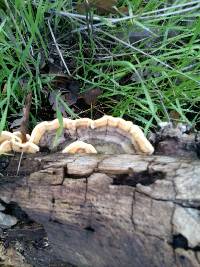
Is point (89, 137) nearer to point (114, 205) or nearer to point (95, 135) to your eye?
point (95, 135)

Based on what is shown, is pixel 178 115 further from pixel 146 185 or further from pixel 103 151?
pixel 146 185

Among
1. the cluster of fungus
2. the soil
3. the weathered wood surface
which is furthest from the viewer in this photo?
the cluster of fungus

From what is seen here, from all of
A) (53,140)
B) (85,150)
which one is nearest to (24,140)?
(53,140)

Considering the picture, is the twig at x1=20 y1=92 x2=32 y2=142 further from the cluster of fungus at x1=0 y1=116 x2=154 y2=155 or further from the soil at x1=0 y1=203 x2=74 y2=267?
the soil at x1=0 y1=203 x2=74 y2=267

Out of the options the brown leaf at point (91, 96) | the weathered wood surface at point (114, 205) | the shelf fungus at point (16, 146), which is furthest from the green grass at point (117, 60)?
the weathered wood surface at point (114, 205)

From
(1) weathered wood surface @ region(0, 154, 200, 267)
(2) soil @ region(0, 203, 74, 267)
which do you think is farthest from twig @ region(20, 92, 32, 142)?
(2) soil @ region(0, 203, 74, 267)
